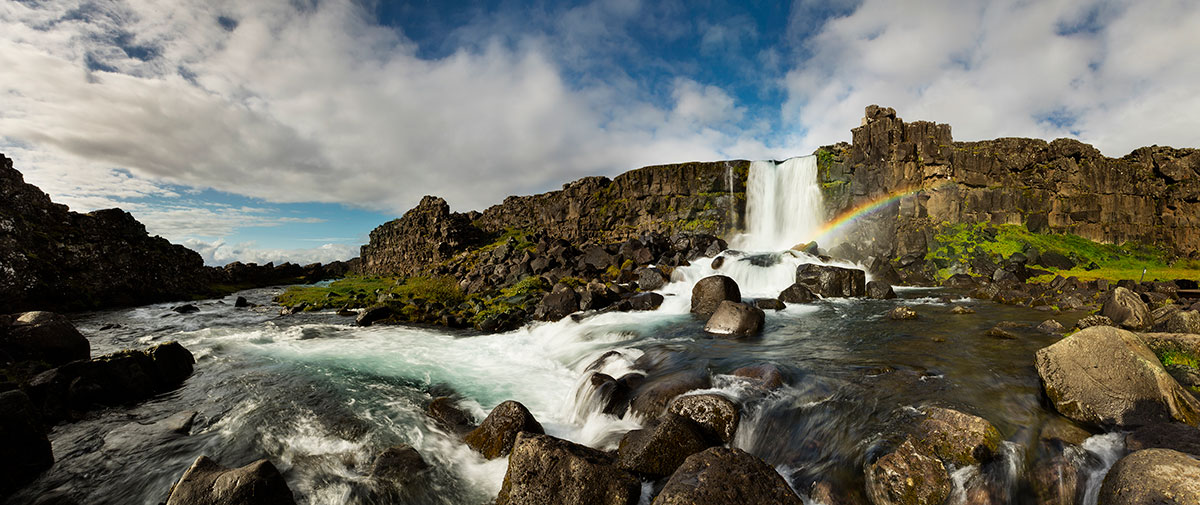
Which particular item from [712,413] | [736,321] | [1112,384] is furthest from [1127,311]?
[712,413]

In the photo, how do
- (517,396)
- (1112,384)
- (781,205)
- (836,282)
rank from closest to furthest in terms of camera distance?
1. (1112,384)
2. (517,396)
3. (836,282)
4. (781,205)

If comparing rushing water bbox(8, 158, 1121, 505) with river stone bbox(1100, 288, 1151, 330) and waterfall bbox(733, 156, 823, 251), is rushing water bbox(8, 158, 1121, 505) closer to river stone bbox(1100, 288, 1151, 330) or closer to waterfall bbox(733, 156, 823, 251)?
river stone bbox(1100, 288, 1151, 330)

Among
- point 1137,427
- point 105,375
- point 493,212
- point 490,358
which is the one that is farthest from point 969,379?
point 493,212

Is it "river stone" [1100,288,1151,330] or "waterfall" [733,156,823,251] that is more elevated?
"waterfall" [733,156,823,251]

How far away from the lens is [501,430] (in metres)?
7.49

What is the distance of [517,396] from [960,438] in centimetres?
894

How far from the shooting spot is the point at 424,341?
17250mm

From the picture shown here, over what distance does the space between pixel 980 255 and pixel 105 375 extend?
45722mm

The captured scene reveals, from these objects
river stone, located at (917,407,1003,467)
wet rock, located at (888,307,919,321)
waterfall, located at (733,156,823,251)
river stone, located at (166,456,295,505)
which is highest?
waterfall, located at (733,156,823,251)

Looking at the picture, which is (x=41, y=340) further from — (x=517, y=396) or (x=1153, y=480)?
(x=1153, y=480)

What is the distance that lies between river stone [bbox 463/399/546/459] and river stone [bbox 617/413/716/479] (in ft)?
6.31

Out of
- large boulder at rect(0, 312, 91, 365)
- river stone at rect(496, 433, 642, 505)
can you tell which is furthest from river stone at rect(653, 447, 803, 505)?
large boulder at rect(0, 312, 91, 365)

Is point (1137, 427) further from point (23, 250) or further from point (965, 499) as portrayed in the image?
point (23, 250)

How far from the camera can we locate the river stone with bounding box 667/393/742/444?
6992 millimetres
